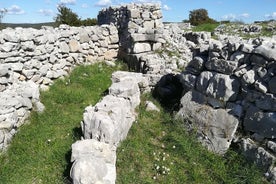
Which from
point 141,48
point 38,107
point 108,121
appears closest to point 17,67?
point 38,107

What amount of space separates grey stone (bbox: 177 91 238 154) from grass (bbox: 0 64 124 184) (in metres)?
2.46

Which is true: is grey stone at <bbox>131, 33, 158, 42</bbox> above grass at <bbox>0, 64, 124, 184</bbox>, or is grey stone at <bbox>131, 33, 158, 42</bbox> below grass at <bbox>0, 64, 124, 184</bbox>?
above

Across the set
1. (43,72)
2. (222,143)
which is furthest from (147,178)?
(43,72)

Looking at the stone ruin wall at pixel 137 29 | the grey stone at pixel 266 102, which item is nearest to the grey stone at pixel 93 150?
the grey stone at pixel 266 102

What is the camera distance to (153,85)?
30.7ft

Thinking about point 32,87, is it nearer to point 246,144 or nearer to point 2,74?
point 2,74

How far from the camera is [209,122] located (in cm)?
710

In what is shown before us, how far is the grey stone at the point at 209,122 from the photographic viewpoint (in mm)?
6781

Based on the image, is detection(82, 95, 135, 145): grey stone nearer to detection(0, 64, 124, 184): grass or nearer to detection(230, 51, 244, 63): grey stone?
detection(0, 64, 124, 184): grass

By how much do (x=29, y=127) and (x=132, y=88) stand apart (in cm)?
253

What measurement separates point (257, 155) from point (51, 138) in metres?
4.06

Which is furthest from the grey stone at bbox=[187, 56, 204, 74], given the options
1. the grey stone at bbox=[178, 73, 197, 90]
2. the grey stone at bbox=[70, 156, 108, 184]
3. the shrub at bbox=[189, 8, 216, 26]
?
the shrub at bbox=[189, 8, 216, 26]

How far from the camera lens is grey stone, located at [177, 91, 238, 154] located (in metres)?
6.78

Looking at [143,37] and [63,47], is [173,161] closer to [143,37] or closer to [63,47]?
[63,47]
